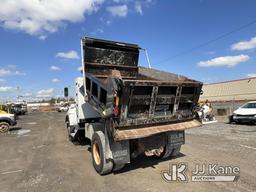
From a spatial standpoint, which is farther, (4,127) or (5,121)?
(5,121)

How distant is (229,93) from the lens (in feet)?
118

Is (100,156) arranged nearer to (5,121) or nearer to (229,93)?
(5,121)

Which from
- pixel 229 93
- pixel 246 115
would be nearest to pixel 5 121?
pixel 246 115

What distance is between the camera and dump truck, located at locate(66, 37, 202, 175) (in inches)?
214

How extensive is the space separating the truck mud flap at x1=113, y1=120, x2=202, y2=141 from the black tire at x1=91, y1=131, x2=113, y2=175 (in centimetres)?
74

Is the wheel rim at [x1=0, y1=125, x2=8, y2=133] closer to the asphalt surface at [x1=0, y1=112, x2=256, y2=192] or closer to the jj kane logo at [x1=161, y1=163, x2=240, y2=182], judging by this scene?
the asphalt surface at [x1=0, y1=112, x2=256, y2=192]

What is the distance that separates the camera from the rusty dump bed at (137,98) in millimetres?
5395

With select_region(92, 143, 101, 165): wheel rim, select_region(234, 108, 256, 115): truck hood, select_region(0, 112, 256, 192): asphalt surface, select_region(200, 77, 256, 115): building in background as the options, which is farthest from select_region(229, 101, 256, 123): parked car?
select_region(92, 143, 101, 165): wheel rim

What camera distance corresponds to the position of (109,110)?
5.50 metres

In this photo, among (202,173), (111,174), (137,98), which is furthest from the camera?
(111,174)

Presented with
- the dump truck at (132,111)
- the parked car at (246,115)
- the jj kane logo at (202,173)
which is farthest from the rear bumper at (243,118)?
the jj kane logo at (202,173)

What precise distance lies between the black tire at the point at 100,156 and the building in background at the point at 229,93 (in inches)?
853

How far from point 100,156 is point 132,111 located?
55.2 inches

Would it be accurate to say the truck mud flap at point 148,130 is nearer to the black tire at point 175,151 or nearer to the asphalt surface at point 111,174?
the black tire at point 175,151
